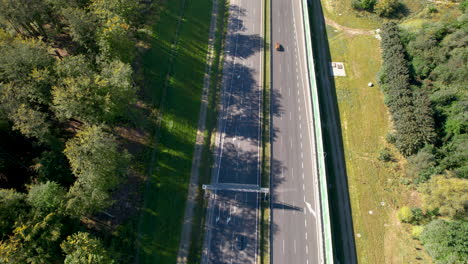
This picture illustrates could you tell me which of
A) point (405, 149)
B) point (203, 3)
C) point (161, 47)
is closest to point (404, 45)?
point (405, 149)

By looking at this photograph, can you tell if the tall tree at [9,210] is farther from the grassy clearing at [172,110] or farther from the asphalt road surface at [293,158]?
the asphalt road surface at [293,158]

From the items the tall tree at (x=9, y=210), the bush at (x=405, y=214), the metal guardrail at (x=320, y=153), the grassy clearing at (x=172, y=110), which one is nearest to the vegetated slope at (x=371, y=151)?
the bush at (x=405, y=214)

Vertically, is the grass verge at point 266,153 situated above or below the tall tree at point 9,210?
above

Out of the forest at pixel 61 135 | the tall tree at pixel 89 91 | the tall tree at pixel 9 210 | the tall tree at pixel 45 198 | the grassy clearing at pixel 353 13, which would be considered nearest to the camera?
the tall tree at pixel 9 210

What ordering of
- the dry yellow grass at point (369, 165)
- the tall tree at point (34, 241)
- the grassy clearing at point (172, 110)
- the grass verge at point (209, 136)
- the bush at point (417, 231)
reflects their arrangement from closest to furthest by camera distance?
1. the tall tree at point (34, 241)
2. the grassy clearing at point (172, 110)
3. the grass verge at point (209, 136)
4. the bush at point (417, 231)
5. the dry yellow grass at point (369, 165)

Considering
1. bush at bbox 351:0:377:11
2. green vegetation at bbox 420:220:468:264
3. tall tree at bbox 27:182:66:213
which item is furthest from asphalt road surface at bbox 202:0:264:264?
green vegetation at bbox 420:220:468:264

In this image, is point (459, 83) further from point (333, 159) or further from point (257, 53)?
point (257, 53)

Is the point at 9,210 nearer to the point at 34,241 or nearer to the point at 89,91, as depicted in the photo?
the point at 34,241

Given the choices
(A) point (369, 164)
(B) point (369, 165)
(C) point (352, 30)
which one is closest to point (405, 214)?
(B) point (369, 165)
